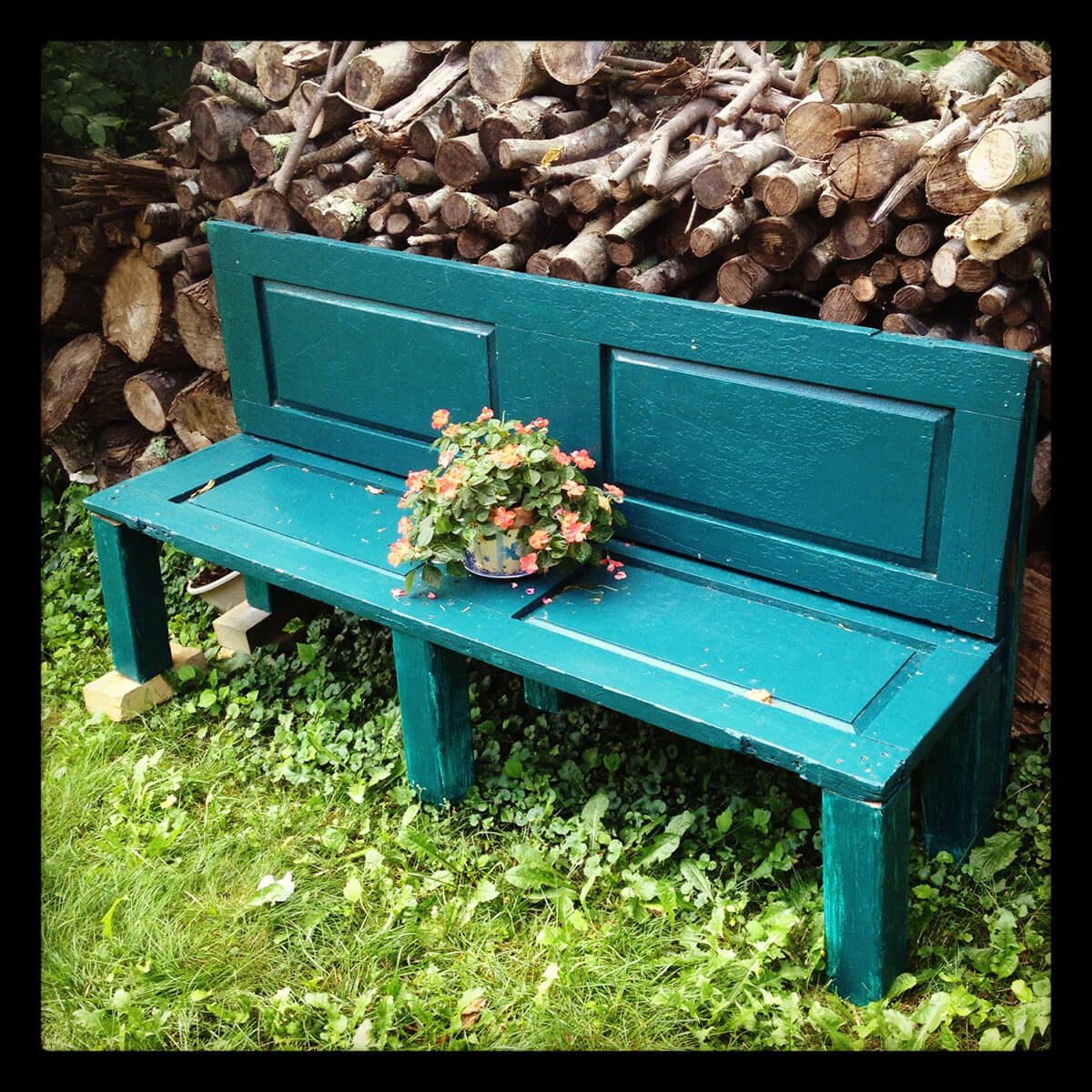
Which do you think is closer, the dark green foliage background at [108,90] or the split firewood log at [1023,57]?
the split firewood log at [1023,57]

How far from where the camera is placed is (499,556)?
136 inches

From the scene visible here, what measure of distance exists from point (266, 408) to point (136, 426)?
1.03m

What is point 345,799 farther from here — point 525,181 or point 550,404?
point 525,181

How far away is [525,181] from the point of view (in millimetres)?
3645

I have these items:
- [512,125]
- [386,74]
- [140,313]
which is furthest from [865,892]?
[140,313]

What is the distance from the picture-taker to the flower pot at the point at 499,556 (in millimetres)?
3432

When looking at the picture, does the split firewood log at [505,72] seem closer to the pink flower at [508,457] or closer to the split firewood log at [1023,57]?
the pink flower at [508,457]

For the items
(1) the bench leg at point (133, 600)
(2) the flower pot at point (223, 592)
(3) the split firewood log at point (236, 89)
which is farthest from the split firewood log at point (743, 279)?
(2) the flower pot at point (223, 592)

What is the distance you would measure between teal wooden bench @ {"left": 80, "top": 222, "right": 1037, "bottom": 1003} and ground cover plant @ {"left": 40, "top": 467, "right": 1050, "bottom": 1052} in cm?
15

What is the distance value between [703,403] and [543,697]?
109 centimetres

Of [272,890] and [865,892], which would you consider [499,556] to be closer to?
[272,890]

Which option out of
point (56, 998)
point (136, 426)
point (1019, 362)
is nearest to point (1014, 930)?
point (1019, 362)

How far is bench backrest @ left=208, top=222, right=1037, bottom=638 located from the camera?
303 cm

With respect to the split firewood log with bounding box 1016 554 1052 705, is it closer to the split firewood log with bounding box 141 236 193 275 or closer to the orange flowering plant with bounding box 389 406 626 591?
the orange flowering plant with bounding box 389 406 626 591
